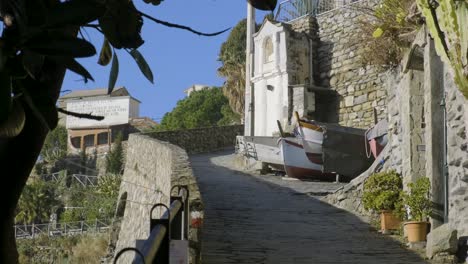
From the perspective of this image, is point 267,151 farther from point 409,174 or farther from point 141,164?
point 409,174

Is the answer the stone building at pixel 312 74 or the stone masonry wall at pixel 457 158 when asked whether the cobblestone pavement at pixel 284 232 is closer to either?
the stone masonry wall at pixel 457 158

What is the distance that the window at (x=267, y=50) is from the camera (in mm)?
27500

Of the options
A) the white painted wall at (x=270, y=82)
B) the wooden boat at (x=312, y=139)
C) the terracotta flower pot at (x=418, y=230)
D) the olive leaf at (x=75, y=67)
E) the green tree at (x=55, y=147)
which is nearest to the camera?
the olive leaf at (x=75, y=67)

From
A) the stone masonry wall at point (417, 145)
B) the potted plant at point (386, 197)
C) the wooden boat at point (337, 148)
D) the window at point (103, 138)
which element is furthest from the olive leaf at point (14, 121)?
the window at point (103, 138)

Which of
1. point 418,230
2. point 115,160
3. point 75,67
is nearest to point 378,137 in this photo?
point 418,230

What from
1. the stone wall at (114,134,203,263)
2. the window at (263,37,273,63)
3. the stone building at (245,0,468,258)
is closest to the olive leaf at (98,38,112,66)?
the stone wall at (114,134,203,263)

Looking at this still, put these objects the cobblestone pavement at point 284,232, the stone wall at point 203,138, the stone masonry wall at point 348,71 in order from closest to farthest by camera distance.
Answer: the cobblestone pavement at point 284,232
the stone masonry wall at point 348,71
the stone wall at point 203,138

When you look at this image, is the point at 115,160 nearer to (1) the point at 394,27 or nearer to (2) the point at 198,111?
(2) the point at 198,111

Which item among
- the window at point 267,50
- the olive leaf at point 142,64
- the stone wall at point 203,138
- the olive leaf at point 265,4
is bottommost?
the olive leaf at point 142,64

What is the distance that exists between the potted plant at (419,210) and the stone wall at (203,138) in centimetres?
1703

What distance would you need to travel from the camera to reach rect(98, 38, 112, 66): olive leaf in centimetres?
212

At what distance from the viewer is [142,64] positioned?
1919 mm

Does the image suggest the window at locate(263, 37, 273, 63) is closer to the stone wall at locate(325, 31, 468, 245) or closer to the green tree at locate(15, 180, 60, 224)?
the stone wall at locate(325, 31, 468, 245)

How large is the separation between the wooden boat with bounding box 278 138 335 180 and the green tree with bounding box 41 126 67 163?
44672 mm
